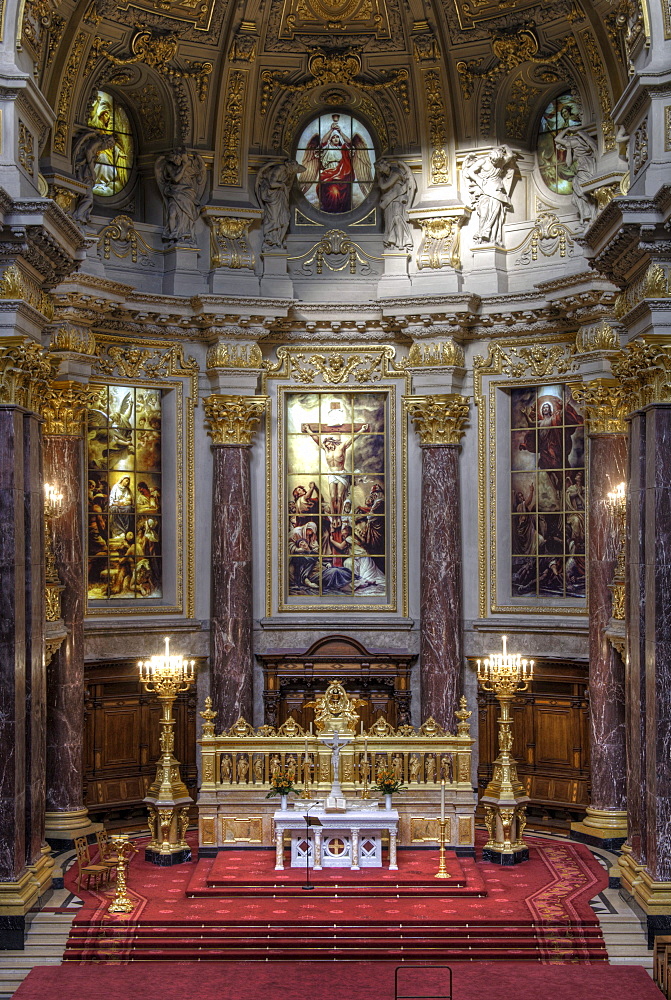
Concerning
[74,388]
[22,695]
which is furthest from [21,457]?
[74,388]

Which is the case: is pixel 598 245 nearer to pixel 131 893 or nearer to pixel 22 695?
pixel 22 695

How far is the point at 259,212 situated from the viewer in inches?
1053

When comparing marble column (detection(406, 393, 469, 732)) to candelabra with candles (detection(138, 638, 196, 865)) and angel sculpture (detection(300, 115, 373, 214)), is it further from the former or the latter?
candelabra with candles (detection(138, 638, 196, 865))

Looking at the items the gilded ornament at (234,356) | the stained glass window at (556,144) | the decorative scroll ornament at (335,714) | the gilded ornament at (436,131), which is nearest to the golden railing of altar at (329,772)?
the decorative scroll ornament at (335,714)

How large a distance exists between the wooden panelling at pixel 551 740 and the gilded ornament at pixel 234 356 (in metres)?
8.00

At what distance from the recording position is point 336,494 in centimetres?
2762

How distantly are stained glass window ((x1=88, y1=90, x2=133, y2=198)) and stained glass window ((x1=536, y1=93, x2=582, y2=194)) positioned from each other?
836 cm

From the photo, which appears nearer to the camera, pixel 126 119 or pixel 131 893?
pixel 131 893

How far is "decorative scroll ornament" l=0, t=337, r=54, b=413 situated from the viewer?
59.9ft

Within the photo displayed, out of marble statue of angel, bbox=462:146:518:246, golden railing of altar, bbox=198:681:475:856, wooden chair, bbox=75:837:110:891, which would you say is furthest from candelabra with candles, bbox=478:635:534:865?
marble statue of angel, bbox=462:146:518:246

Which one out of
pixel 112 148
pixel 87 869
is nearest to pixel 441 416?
pixel 112 148

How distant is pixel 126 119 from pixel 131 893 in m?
15.4

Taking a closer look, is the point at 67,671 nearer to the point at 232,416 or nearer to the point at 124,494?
the point at 124,494

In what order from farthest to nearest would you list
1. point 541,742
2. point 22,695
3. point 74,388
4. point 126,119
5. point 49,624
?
point 126,119, point 541,742, point 74,388, point 49,624, point 22,695
